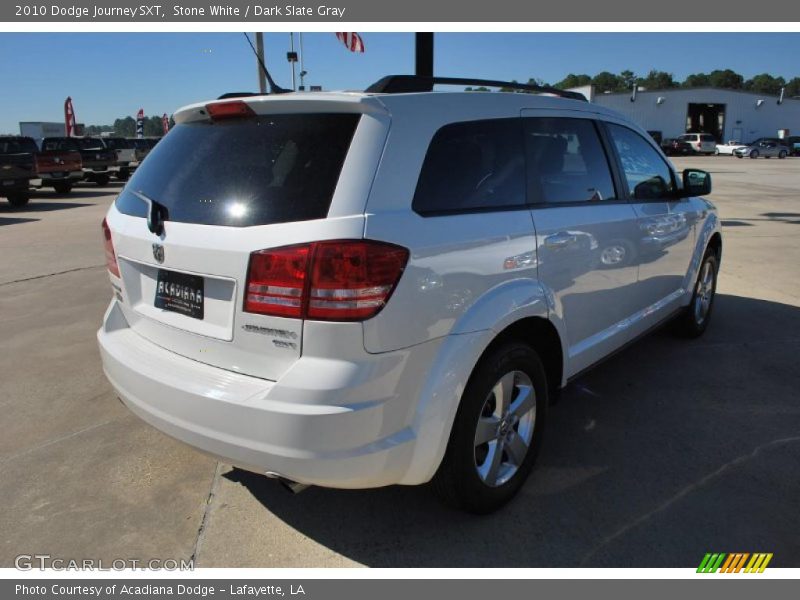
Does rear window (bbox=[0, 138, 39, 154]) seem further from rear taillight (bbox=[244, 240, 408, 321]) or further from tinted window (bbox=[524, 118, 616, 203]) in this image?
rear taillight (bbox=[244, 240, 408, 321])

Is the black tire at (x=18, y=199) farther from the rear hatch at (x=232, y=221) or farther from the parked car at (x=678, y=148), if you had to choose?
the parked car at (x=678, y=148)

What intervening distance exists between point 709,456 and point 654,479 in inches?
17.7

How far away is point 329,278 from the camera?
201cm

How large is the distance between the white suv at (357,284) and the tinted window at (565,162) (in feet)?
0.06

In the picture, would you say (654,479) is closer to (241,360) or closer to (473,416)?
(473,416)

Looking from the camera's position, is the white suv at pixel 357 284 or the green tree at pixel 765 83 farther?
the green tree at pixel 765 83

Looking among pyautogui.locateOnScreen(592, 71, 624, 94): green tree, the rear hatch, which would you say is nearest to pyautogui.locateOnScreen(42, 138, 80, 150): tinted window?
the rear hatch

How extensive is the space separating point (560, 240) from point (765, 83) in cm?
15887

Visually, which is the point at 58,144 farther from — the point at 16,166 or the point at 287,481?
the point at 287,481

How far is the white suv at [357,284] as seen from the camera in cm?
205

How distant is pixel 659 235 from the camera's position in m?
4.02

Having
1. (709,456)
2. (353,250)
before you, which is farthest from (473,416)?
(709,456)

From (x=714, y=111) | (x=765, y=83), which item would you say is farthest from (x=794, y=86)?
(x=714, y=111)

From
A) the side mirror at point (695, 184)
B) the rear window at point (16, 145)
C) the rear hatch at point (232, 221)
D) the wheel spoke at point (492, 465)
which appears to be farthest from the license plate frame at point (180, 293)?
the rear window at point (16, 145)
